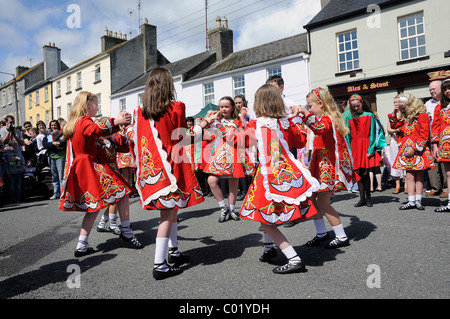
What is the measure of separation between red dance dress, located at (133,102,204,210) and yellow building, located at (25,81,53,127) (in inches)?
1454

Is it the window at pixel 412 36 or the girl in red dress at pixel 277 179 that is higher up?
the window at pixel 412 36

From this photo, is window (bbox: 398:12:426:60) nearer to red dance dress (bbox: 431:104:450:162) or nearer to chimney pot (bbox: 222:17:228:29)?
red dance dress (bbox: 431:104:450:162)

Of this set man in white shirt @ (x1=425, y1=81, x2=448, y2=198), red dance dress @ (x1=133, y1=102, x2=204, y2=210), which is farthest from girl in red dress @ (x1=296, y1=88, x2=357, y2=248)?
man in white shirt @ (x1=425, y1=81, x2=448, y2=198)

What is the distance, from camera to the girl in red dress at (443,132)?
5.53 meters

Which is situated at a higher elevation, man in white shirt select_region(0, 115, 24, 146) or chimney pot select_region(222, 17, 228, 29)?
chimney pot select_region(222, 17, 228, 29)

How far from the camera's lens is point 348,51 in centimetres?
1744

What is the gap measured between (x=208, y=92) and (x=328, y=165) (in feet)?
66.4

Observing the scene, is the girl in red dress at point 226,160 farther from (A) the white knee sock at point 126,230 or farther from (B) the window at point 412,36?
(B) the window at point 412,36

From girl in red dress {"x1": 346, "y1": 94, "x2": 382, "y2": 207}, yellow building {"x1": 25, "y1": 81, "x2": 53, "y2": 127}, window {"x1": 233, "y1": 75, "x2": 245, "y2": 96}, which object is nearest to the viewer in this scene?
girl in red dress {"x1": 346, "y1": 94, "x2": 382, "y2": 207}

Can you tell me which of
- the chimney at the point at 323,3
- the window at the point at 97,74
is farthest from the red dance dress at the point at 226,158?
the window at the point at 97,74

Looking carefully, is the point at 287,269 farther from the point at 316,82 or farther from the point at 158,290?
the point at 316,82

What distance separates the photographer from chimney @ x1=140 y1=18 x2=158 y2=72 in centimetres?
3141

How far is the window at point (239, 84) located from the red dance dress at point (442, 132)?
16219 mm

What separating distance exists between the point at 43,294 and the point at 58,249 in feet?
5.36
